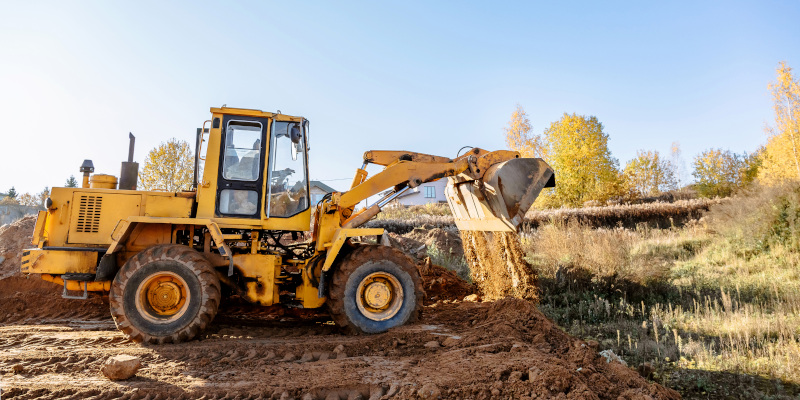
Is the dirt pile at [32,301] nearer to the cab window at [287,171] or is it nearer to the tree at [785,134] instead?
the cab window at [287,171]

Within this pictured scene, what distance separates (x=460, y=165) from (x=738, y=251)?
35.7 ft

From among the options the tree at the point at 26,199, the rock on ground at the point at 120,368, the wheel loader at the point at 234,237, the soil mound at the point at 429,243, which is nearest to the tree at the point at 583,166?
the soil mound at the point at 429,243

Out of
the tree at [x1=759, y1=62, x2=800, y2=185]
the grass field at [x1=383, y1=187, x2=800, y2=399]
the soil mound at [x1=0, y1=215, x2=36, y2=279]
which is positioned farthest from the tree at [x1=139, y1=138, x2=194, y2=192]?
the tree at [x1=759, y1=62, x2=800, y2=185]

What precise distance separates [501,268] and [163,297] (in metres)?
5.52

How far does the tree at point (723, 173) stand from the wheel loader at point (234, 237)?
36048 mm

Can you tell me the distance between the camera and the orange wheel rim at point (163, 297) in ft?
18.8

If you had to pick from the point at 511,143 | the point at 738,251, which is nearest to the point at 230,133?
the point at 738,251

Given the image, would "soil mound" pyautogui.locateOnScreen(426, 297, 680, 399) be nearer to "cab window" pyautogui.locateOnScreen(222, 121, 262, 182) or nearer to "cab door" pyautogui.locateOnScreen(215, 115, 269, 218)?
"cab door" pyautogui.locateOnScreen(215, 115, 269, 218)

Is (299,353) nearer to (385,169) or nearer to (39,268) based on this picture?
(385,169)

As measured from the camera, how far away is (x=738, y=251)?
527 inches

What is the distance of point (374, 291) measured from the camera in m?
6.24

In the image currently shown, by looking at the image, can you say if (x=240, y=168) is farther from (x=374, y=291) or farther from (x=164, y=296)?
(x=374, y=291)

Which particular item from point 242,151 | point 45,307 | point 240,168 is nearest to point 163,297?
point 240,168

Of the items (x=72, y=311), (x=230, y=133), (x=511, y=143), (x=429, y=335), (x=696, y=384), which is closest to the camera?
(x=696, y=384)
